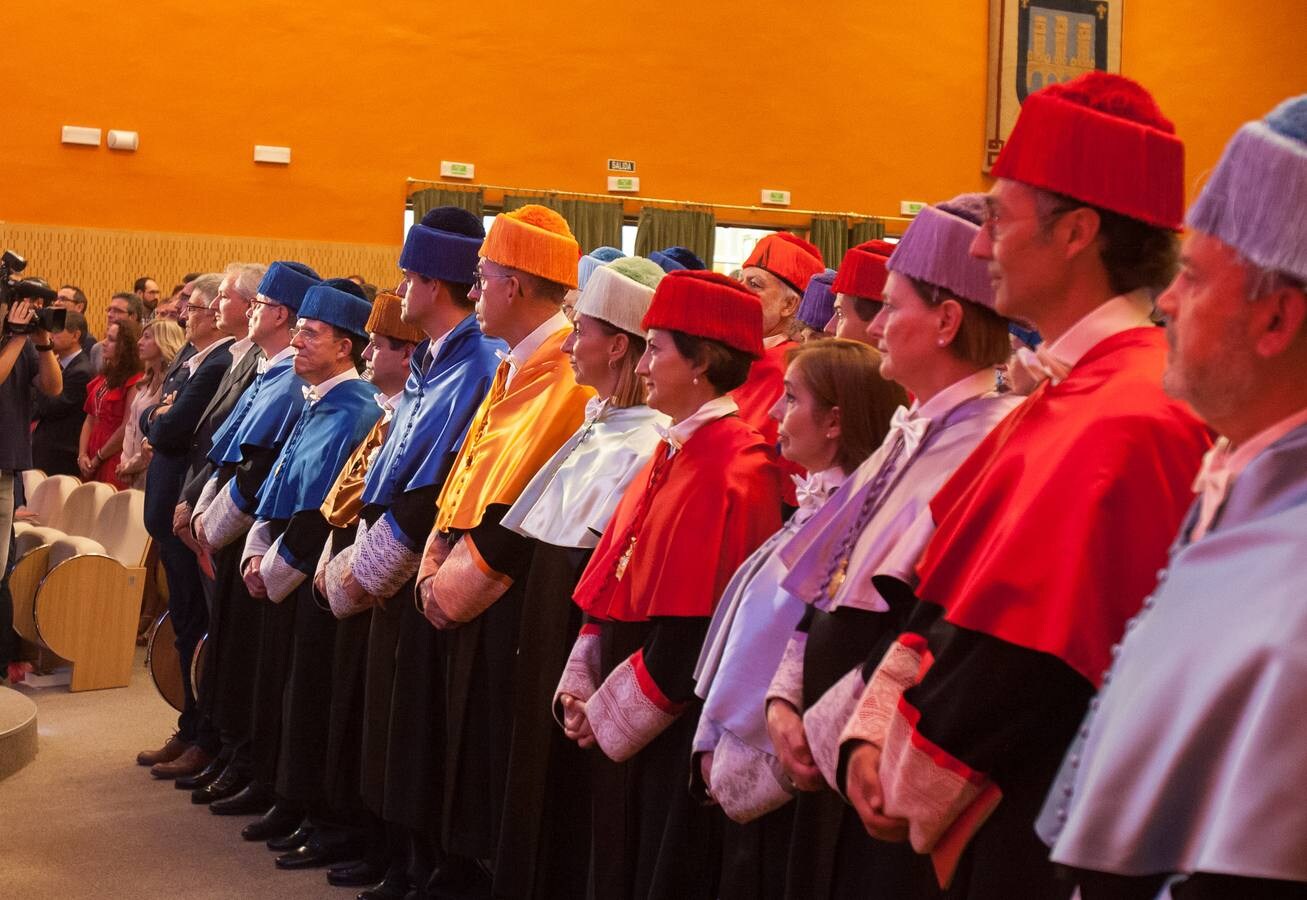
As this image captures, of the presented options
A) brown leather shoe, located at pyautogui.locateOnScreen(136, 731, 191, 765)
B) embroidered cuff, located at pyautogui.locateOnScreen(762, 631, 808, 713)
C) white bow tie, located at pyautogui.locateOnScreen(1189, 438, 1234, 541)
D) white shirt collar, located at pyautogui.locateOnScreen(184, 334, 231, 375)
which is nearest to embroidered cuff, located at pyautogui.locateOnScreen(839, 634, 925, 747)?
embroidered cuff, located at pyautogui.locateOnScreen(762, 631, 808, 713)

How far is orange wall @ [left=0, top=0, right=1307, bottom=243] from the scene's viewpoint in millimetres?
11875

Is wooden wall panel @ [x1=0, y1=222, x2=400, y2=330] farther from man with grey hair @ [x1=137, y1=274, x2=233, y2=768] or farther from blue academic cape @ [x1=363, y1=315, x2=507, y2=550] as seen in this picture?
blue academic cape @ [x1=363, y1=315, x2=507, y2=550]

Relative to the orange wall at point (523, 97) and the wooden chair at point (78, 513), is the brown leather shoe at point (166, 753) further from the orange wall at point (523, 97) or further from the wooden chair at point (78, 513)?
the orange wall at point (523, 97)

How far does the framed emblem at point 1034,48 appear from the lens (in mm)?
14359

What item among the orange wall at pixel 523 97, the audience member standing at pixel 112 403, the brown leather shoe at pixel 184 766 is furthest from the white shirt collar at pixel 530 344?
the orange wall at pixel 523 97

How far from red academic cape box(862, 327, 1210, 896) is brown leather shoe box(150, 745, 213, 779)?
13.7 ft

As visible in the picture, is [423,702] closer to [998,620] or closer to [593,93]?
[998,620]

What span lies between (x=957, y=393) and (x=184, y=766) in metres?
4.08

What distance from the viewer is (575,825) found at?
350 cm

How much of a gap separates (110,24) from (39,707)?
7151 millimetres

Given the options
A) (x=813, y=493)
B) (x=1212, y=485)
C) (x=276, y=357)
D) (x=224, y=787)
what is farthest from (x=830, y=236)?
(x=1212, y=485)

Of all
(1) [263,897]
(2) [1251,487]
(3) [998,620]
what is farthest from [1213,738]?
(1) [263,897]

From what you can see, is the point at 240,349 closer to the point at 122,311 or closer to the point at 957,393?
the point at 122,311

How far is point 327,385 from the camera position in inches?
192
